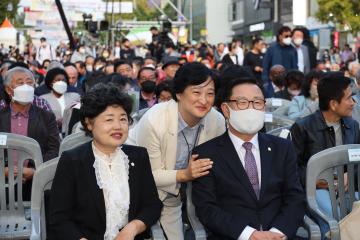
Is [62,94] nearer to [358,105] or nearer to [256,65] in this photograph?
[358,105]

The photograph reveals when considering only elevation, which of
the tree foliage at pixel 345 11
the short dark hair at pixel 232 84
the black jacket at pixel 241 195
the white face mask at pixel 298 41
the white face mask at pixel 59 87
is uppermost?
the tree foliage at pixel 345 11

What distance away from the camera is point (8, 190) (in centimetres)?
597

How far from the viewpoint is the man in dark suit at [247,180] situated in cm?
471

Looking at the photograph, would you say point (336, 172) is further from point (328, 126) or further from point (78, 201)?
point (78, 201)

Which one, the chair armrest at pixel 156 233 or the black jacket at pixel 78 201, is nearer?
the black jacket at pixel 78 201

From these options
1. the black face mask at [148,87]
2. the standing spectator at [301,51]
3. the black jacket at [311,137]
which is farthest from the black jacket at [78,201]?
the standing spectator at [301,51]

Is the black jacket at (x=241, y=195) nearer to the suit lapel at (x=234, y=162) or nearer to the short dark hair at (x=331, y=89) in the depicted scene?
the suit lapel at (x=234, y=162)

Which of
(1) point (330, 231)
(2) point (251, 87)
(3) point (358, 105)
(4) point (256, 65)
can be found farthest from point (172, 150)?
(4) point (256, 65)

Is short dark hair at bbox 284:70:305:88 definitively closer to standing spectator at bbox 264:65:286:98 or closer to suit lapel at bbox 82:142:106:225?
standing spectator at bbox 264:65:286:98

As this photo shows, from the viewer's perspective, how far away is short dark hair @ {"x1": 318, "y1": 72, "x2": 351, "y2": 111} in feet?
19.2

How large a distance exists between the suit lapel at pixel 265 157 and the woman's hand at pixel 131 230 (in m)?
0.80

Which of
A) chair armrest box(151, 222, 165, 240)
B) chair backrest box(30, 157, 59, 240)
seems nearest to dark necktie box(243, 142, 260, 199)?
chair armrest box(151, 222, 165, 240)

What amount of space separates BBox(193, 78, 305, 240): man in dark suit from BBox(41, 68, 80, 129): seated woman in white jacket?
5.33 metres

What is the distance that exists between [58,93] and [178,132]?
518cm
